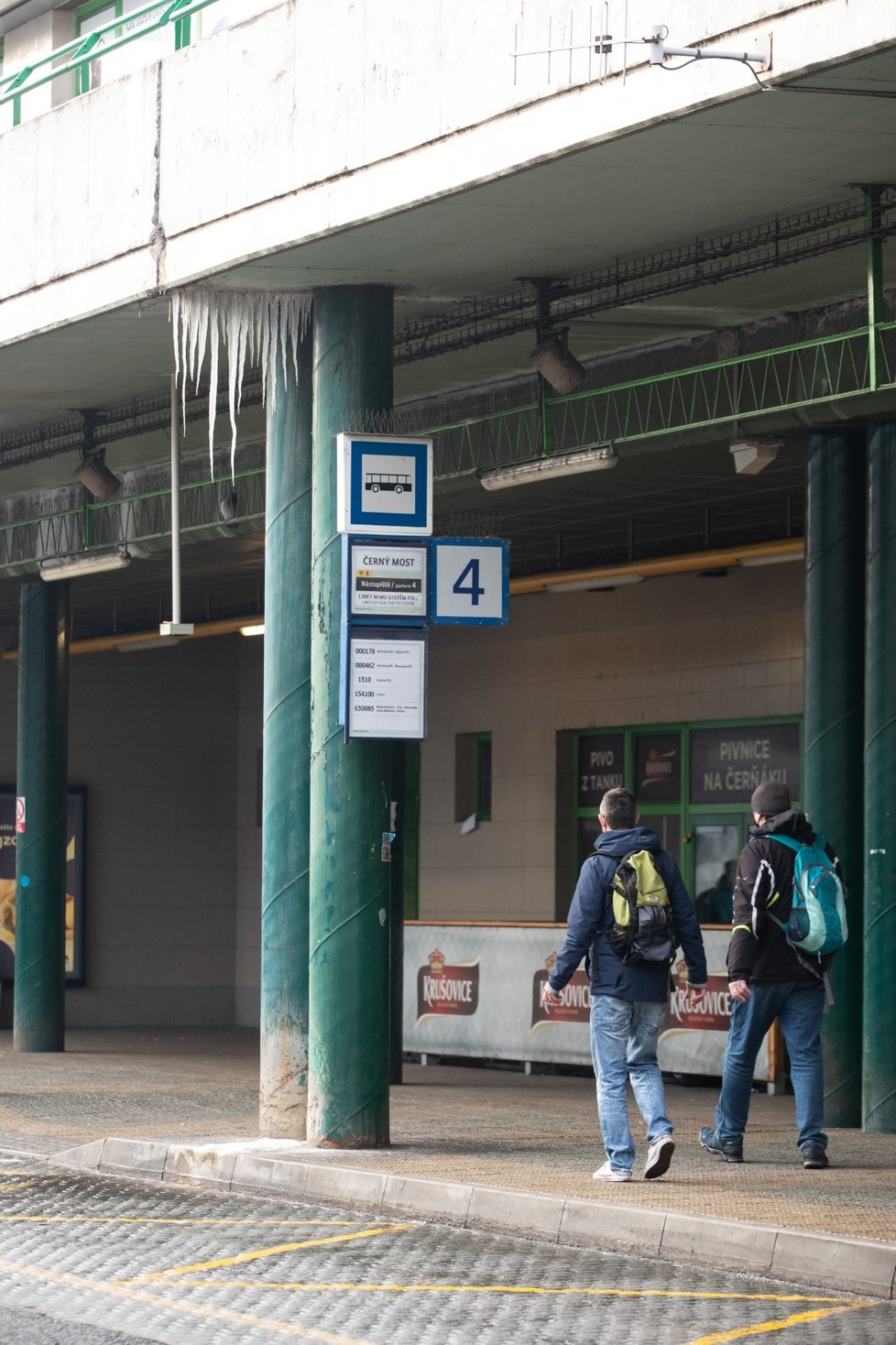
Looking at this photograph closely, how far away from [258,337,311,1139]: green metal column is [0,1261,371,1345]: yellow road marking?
4.32 m

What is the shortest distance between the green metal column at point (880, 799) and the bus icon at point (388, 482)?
3494mm

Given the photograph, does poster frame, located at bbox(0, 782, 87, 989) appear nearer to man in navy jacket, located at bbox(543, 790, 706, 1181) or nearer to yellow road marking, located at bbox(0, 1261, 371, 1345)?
man in navy jacket, located at bbox(543, 790, 706, 1181)

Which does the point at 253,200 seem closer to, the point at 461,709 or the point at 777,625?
the point at 777,625

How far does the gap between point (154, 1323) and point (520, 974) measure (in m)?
12.7

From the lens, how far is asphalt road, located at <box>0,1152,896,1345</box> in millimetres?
7902

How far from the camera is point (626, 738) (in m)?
23.4

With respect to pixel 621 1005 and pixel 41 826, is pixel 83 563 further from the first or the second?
pixel 621 1005

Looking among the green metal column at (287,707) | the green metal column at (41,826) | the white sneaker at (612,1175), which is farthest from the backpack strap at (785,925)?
the green metal column at (41,826)

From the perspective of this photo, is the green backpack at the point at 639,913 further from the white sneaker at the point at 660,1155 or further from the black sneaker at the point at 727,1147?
the black sneaker at the point at 727,1147

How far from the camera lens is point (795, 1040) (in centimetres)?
1201

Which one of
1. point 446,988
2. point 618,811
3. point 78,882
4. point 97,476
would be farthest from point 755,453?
point 78,882

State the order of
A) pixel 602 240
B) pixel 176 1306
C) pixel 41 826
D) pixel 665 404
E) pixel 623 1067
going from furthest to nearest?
pixel 41 826 < pixel 665 404 < pixel 602 240 < pixel 623 1067 < pixel 176 1306

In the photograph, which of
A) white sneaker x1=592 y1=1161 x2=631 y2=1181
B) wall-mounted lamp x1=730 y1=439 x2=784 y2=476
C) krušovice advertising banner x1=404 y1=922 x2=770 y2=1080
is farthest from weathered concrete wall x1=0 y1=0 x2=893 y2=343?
krušovice advertising banner x1=404 y1=922 x2=770 y2=1080

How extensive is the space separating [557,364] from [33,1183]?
19.1 feet
